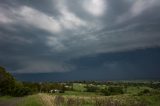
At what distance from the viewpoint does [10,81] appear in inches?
4281

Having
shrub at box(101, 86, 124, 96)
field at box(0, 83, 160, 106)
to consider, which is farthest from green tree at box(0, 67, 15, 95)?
shrub at box(101, 86, 124, 96)

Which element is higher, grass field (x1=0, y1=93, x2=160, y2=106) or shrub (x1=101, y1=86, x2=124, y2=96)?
shrub (x1=101, y1=86, x2=124, y2=96)

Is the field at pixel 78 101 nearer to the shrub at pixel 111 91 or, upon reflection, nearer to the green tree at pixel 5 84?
the green tree at pixel 5 84

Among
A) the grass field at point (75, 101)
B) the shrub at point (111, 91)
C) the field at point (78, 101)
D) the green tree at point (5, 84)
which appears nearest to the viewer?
the grass field at point (75, 101)

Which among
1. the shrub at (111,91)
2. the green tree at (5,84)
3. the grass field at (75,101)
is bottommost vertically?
the grass field at (75,101)

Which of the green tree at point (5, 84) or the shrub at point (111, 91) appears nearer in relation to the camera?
the green tree at point (5, 84)

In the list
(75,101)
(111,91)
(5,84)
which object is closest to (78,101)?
(75,101)

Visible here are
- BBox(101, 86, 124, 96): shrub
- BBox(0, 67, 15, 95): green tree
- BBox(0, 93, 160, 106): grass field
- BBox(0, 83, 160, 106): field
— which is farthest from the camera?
BBox(101, 86, 124, 96): shrub

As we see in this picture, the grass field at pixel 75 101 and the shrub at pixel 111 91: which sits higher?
the shrub at pixel 111 91

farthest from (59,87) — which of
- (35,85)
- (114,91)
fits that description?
(114,91)

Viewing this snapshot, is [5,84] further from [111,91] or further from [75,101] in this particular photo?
[111,91]

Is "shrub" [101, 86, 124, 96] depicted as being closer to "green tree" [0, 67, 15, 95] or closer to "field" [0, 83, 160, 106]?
"green tree" [0, 67, 15, 95]

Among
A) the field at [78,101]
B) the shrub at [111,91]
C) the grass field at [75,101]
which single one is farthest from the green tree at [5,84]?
the shrub at [111,91]

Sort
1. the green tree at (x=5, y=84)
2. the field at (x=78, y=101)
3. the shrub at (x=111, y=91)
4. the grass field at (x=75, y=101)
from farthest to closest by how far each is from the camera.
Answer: the shrub at (x=111, y=91), the green tree at (x=5, y=84), the field at (x=78, y=101), the grass field at (x=75, y=101)
